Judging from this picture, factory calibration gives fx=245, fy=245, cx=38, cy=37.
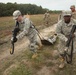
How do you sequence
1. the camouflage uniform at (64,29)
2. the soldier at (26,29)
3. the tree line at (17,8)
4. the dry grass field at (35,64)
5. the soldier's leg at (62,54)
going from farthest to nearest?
the tree line at (17,8), the soldier at (26,29), the dry grass field at (35,64), the soldier's leg at (62,54), the camouflage uniform at (64,29)

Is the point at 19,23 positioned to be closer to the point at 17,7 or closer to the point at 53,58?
the point at 53,58

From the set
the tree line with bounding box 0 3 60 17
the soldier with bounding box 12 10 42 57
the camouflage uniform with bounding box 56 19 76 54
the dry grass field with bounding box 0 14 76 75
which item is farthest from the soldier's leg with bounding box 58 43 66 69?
the tree line with bounding box 0 3 60 17

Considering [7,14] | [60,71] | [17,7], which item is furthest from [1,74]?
[17,7]

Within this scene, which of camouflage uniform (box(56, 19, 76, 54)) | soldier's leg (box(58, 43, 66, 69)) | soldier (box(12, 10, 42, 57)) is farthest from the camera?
soldier (box(12, 10, 42, 57))

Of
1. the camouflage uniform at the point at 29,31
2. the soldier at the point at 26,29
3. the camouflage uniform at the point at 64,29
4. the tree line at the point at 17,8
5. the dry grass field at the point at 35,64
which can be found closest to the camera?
the camouflage uniform at the point at 64,29

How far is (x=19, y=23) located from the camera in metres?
9.30

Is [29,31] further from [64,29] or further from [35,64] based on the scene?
[64,29]

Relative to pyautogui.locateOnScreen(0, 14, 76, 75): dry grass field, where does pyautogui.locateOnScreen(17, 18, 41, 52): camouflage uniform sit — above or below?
A: above

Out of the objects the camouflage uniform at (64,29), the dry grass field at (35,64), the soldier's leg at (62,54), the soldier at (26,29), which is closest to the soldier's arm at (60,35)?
the camouflage uniform at (64,29)

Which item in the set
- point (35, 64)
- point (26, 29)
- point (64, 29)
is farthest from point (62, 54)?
point (26, 29)

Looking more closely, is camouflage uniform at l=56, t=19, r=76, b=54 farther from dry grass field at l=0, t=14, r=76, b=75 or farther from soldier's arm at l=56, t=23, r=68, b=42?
dry grass field at l=0, t=14, r=76, b=75

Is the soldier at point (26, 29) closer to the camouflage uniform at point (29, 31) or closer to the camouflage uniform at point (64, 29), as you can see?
the camouflage uniform at point (29, 31)

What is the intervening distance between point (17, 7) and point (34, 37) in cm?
5027

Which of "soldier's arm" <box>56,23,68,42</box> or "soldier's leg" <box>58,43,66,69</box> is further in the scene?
"soldier's leg" <box>58,43,66,69</box>
